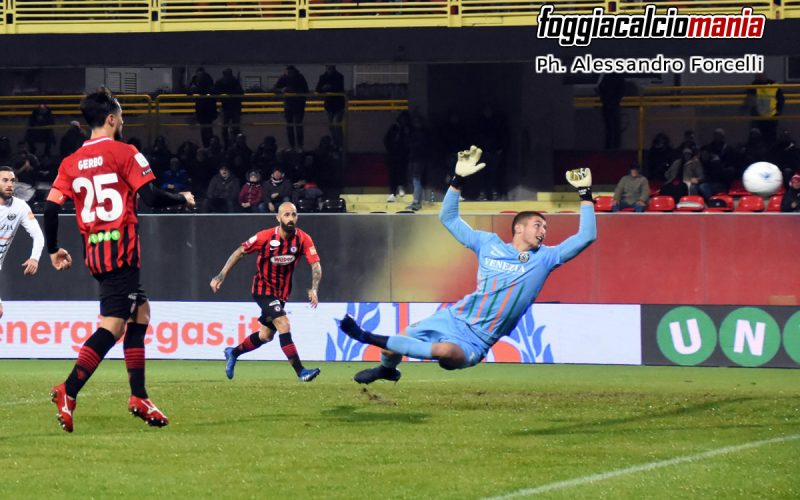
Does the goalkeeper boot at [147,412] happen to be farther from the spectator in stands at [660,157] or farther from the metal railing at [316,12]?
the spectator in stands at [660,157]

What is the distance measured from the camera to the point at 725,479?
879 cm

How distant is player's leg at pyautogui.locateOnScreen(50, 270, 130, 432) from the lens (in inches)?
377

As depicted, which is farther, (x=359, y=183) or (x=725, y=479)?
(x=359, y=183)

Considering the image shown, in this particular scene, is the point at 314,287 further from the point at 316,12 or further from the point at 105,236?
the point at 316,12

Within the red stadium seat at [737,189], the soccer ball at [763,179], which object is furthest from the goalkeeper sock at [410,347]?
the red stadium seat at [737,189]

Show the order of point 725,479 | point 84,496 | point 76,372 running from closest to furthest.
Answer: point 84,496
point 725,479
point 76,372

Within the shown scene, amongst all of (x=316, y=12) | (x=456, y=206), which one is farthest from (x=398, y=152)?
(x=456, y=206)

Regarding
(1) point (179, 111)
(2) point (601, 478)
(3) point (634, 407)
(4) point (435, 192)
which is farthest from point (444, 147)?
(2) point (601, 478)

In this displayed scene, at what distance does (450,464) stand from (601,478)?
1.13 meters

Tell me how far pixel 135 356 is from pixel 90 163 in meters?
1.55

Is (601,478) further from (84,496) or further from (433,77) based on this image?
(433,77)

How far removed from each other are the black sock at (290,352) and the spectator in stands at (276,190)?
896cm

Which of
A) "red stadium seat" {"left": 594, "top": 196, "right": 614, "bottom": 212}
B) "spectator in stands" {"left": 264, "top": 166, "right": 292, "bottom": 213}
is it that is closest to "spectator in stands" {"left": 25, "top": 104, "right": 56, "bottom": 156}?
"spectator in stands" {"left": 264, "top": 166, "right": 292, "bottom": 213}

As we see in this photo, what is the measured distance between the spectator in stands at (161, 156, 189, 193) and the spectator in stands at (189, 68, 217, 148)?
5.09 ft
